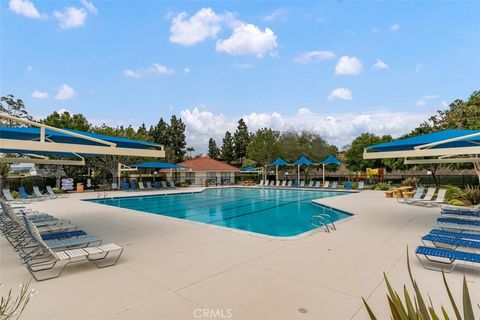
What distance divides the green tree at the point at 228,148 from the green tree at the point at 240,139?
611 mm

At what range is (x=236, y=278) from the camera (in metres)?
4.35

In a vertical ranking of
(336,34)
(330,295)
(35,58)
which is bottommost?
(330,295)

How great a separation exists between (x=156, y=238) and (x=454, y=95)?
85.0ft

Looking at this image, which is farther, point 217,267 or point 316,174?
point 316,174

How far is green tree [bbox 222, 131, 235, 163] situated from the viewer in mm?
55562

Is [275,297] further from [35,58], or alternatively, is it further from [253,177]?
[253,177]

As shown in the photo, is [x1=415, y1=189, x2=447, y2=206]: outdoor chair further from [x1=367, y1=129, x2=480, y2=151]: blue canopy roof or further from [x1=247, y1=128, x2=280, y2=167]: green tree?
[x1=247, y1=128, x2=280, y2=167]: green tree

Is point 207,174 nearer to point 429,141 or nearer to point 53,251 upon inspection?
point 429,141

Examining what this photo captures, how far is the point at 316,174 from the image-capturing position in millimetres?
35250

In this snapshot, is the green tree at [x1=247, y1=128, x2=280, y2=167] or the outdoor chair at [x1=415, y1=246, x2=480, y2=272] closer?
the outdoor chair at [x1=415, y1=246, x2=480, y2=272]

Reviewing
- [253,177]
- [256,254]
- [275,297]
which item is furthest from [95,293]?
[253,177]

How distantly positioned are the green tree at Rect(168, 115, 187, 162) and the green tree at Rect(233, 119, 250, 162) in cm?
1004

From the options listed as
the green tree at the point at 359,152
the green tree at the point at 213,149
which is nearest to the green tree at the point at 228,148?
the green tree at the point at 213,149

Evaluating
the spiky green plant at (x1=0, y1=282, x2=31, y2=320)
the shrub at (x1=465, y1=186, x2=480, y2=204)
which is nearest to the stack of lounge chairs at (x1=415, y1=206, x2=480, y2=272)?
the shrub at (x1=465, y1=186, x2=480, y2=204)
